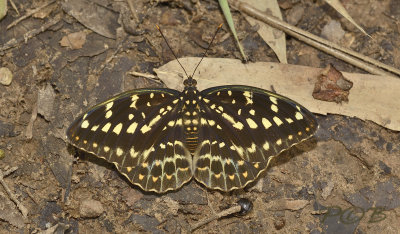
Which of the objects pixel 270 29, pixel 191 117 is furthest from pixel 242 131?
pixel 270 29

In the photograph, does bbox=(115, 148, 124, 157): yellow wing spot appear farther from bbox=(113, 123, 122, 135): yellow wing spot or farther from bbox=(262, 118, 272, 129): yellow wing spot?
bbox=(262, 118, 272, 129): yellow wing spot

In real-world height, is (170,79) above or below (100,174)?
above

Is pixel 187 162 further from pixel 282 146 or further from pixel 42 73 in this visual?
pixel 42 73

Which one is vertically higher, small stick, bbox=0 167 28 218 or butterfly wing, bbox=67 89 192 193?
butterfly wing, bbox=67 89 192 193

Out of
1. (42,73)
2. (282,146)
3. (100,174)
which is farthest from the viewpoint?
(42,73)

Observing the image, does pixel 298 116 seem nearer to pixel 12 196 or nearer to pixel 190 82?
pixel 190 82

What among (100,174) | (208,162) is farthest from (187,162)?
(100,174)

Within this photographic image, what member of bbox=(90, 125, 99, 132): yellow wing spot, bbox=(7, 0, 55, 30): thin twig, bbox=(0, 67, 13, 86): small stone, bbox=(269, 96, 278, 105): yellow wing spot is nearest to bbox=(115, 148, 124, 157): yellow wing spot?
bbox=(90, 125, 99, 132): yellow wing spot
